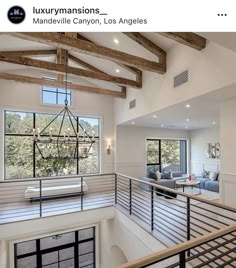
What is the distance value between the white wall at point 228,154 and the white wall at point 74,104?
4433mm

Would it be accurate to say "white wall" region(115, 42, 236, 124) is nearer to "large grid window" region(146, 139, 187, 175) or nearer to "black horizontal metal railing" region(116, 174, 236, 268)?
"black horizontal metal railing" region(116, 174, 236, 268)

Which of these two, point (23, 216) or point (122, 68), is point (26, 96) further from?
point (23, 216)

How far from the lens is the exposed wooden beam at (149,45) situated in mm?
4465

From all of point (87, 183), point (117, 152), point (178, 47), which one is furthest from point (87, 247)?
Answer: point (178, 47)

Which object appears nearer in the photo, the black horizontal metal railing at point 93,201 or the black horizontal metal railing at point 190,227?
the black horizontal metal railing at point 190,227

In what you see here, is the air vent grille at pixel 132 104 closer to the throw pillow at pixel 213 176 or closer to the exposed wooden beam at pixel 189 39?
the exposed wooden beam at pixel 189 39

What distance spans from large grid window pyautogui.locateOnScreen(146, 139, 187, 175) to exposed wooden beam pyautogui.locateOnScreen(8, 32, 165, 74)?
4.71m

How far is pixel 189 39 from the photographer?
11.7 feet

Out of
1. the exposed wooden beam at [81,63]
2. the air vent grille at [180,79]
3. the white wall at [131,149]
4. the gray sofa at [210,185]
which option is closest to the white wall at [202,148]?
the gray sofa at [210,185]

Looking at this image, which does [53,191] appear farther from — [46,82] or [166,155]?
[166,155]

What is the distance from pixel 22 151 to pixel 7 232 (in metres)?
2.83
